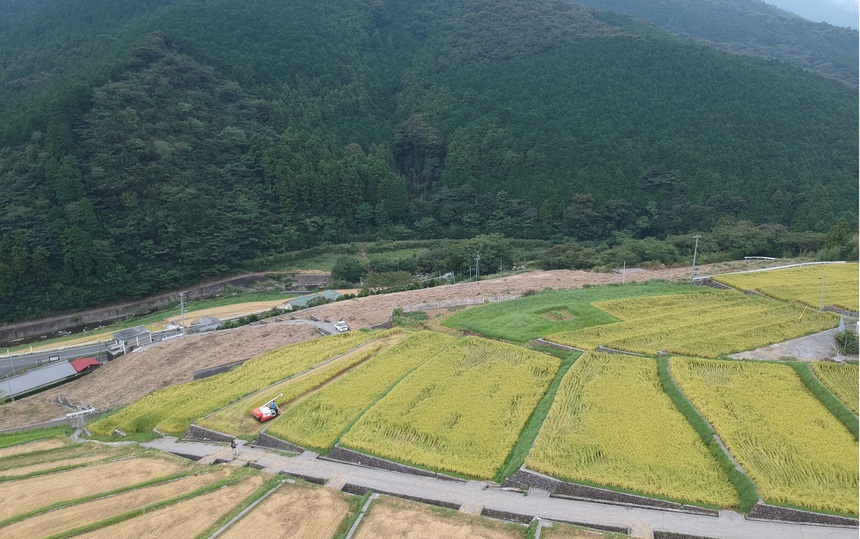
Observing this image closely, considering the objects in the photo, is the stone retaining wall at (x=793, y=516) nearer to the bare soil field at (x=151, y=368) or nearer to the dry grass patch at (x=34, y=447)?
the bare soil field at (x=151, y=368)

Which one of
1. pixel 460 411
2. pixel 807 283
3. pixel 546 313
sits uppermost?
pixel 807 283

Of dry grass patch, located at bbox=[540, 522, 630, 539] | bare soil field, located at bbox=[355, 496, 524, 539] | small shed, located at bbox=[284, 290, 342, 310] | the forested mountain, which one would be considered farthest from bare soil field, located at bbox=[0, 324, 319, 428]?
the forested mountain

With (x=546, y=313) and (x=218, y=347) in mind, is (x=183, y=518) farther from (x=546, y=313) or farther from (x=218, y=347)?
(x=546, y=313)

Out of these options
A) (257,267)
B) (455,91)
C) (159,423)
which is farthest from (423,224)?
(159,423)

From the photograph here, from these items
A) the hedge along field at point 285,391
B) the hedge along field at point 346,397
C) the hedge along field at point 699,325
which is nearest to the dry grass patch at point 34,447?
the hedge along field at point 285,391

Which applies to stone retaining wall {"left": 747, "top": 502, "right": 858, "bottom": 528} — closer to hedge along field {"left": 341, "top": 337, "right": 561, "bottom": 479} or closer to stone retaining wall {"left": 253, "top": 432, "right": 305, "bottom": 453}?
hedge along field {"left": 341, "top": 337, "right": 561, "bottom": 479}

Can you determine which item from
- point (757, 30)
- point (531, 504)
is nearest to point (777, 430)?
point (531, 504)

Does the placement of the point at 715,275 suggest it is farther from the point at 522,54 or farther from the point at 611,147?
the point at 522,54
